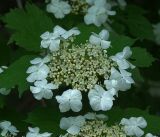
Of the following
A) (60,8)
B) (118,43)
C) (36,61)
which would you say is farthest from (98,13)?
(36,61)

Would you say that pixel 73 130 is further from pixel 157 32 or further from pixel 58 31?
pixel 157 32

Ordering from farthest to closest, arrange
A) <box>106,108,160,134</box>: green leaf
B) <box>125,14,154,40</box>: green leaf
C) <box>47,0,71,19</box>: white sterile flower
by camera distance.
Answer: <box>125,14,154,40</box>: green leaf, <box>47,0,71,19</box>: white sterile flower, <box>106,108,160,134</box>: green leaf

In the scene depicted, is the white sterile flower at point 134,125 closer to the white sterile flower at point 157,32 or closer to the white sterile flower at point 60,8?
the white sterile flower at point 60,8

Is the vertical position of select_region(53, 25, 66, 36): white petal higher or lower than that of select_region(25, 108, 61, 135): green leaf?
higher

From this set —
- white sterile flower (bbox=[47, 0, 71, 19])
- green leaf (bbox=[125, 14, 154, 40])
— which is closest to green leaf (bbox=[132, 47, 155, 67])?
white sterile flower (bbox=[47, 0, 71, 19])

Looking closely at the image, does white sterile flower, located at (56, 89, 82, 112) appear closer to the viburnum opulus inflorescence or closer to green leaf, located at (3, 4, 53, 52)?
the viburnum opulus inflorescence

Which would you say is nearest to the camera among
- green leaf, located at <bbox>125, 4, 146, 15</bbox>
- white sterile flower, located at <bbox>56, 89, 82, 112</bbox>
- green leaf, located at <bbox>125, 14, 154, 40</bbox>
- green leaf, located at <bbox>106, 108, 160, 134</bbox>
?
white sterile flower, located at <bbox>56, 89, 82, 112</bbox>

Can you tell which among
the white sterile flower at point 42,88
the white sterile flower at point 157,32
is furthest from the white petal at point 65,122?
the white sterile flower at point 157,32

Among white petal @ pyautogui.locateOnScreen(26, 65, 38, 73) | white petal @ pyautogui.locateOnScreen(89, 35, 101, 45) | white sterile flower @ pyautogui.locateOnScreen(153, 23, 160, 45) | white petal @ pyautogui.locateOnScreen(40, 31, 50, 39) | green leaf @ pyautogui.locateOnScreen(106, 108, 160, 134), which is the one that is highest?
white petal @ pyautogui.locateOnScreen(89, 35, 101, 45)
